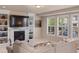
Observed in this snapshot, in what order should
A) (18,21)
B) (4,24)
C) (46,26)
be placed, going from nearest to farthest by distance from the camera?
(46,26) → (4,24) → (18,21)

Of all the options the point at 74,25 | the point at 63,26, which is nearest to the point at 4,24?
the point at 63,26

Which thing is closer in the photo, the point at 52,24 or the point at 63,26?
the point at 52,24

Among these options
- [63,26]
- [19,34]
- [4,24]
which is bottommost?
[19,34]

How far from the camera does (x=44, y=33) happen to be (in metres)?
3.97

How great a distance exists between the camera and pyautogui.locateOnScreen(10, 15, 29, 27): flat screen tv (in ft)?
16.2

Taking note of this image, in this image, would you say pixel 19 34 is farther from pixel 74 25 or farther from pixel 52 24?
pixel 74 25

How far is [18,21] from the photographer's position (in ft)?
17.8

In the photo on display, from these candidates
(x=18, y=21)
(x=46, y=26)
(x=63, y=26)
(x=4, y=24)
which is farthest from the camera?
(x=18, y=21)

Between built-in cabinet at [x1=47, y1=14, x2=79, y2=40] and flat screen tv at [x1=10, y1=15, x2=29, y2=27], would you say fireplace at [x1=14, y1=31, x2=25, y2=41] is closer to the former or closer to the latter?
flat screen tv at [x1=10, y1=15, x2=29, y2=27]

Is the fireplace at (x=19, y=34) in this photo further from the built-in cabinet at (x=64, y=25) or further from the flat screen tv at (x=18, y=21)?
the built-in cabinet at (x=64, y=25)

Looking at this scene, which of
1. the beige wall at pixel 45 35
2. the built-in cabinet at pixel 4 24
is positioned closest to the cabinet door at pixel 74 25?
the beige wall at pixel 45 35
